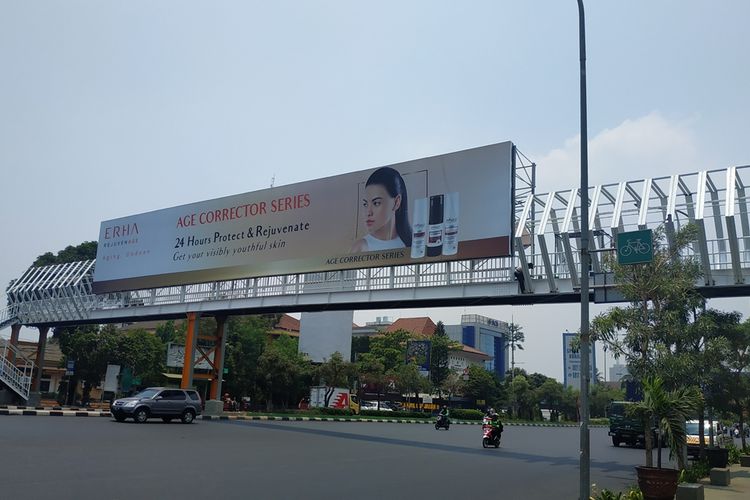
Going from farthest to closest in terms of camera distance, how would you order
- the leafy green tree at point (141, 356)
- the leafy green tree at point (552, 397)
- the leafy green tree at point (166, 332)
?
the leafy green tree at point (552, 397) < the leafy green tree at point (166, 332) < the leafy green tree at point (141, 356)

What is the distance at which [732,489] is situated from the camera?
547 inches

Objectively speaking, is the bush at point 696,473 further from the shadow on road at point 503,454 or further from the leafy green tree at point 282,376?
the leafy green tree at point 282,376

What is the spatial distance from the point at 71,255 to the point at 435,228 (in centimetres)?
4803

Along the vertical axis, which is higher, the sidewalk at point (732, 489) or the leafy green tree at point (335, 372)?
the leafy green tree at point (335, 372)

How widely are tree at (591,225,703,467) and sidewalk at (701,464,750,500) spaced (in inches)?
102

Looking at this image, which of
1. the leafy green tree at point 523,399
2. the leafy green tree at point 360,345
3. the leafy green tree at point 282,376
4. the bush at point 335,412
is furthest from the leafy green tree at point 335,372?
the leafy green tree at point 360,345

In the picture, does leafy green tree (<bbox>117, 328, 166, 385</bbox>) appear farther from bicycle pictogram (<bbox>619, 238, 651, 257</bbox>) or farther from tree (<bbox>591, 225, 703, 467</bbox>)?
bicycle pictogram (<bbox>619, 238, 651, 257</bbox>)

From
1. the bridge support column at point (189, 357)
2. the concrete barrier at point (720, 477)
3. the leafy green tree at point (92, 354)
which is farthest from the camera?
the leafy green tree at point (92, 354)

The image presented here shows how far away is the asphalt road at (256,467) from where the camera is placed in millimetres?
10328

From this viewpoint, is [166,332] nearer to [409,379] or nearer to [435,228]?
[409,379]

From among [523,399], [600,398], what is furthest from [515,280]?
[600,398]

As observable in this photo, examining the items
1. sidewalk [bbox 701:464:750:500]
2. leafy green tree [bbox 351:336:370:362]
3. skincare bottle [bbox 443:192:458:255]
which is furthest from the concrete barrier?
leafy green tree [bbox 351:336:370:362]

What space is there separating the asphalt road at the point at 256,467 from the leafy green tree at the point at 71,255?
43378 millimetres

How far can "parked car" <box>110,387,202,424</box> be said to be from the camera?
84.4 ft
